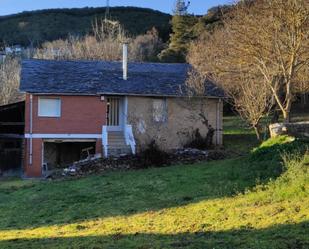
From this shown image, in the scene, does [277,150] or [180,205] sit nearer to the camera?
[180,205]

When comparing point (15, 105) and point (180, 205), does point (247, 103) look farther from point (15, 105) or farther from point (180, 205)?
point (180, 205)

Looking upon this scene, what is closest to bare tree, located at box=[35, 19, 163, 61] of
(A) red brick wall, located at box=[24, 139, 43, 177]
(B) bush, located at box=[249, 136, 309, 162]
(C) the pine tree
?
(C) the pine tree

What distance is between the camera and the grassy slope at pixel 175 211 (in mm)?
9316

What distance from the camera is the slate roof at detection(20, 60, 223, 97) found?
3200 cm

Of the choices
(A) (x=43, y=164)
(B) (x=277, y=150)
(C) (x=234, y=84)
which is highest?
(C) (x=234, y=84)

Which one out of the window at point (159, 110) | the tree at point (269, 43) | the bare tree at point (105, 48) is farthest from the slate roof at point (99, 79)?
the bare tree at point (105, 48)

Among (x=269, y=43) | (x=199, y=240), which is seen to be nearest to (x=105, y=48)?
(x=269, y=43)

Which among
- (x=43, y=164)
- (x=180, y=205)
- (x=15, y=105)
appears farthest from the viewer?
(x=15, y=105)

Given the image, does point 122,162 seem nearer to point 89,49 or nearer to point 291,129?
point 291,129

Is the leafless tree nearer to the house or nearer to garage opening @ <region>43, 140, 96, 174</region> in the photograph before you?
the house

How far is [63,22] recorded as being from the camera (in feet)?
331

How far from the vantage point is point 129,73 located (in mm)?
34844

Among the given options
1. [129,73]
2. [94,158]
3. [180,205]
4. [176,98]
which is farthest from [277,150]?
[129,73]

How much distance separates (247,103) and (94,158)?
8483 mm
